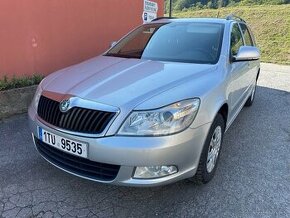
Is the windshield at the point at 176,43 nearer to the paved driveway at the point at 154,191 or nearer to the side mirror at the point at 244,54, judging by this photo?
the side mirror at the point at 244,54

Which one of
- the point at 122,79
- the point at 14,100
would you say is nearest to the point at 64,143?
the point at 122,79

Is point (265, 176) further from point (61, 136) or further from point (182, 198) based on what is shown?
point (61, 136)

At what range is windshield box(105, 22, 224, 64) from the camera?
3.63m

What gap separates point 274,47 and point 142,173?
14616 millimetres

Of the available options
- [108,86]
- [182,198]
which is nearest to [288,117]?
[182,198]

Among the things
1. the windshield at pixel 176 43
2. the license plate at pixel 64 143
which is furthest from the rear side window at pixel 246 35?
the license plate at pixel 64 143

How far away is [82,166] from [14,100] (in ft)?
8.52

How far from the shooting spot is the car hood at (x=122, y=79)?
2668mm

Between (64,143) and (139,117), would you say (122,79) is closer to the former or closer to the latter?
(139,117)

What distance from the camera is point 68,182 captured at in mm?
3152

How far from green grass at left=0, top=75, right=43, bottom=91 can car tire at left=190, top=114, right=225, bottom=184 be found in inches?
123

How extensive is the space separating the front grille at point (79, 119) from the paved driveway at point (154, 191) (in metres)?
0.67

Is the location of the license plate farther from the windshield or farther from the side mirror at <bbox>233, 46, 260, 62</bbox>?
the side mirror at <bbox>233, 46, 260, 62</bbox>

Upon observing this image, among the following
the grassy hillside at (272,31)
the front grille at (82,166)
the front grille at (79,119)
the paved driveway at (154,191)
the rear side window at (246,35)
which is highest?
the rear side window at (246,35)
